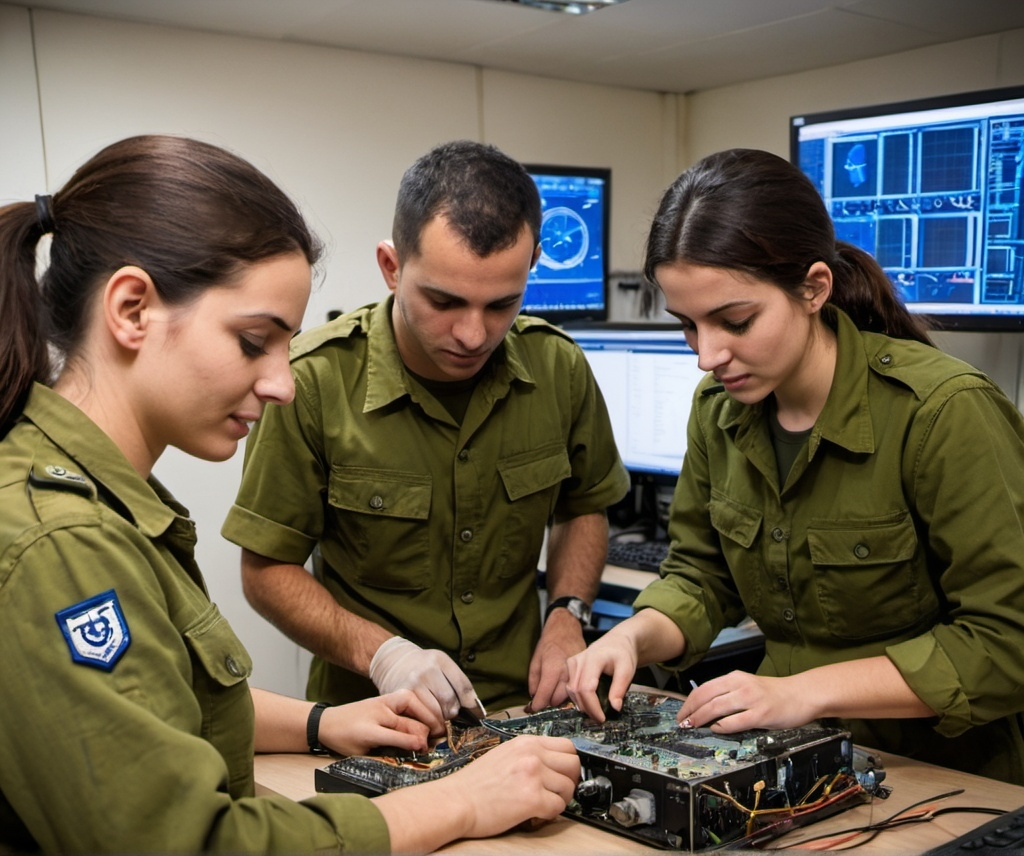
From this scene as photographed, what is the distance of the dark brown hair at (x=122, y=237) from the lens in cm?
106

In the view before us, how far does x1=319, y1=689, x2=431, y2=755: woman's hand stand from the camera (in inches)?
55.7

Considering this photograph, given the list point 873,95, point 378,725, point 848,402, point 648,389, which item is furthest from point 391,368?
point 873,95

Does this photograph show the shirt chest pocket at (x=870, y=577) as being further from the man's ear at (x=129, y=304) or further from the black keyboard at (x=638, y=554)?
the black keyboard at (x=638, y=554)

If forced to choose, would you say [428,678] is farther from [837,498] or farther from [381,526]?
[837,498]

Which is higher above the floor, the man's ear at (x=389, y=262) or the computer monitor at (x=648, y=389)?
the man's ear at (x=389, y=262)

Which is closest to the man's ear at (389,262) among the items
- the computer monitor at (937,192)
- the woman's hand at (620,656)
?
the woman's hand at (620,656)

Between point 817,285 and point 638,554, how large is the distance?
1.42 metres

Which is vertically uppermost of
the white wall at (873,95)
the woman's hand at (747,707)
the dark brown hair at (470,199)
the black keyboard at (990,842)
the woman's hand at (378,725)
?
the white wall at (873,95)

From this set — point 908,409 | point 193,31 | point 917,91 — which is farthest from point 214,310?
point 917,91

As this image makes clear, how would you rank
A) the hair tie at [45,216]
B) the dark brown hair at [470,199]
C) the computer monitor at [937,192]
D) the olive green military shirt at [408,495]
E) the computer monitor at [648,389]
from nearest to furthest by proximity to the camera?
the hair tie at [45,216]
the dark brown hair at [470,199]
the olive green military shirt at [408,495]
the computer monitor at [937,192]
the computer monitor at [648,389]

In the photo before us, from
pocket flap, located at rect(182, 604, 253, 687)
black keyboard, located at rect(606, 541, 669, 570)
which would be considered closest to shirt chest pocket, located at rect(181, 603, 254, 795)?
pocket flap, located at rect(182, 604, 253, 687)

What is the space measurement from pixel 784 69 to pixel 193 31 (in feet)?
5.68

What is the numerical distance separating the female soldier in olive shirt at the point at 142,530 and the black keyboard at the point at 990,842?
0.43m

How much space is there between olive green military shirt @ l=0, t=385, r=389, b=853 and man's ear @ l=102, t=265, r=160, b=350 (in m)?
0.09
